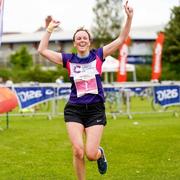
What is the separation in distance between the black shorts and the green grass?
1562 mm

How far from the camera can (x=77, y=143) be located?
7430 mm

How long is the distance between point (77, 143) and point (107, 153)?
434cm

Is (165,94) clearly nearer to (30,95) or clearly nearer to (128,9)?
(30,95)

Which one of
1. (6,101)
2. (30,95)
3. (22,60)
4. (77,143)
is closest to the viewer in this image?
(77,143)

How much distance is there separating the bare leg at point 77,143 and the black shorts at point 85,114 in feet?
0.27

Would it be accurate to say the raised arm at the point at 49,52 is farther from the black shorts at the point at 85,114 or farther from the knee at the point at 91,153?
the knee at the point at 91,153

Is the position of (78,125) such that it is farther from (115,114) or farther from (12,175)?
(115,114)

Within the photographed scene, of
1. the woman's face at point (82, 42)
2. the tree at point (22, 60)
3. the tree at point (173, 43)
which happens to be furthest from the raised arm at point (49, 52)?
the tree at point (22, 60)

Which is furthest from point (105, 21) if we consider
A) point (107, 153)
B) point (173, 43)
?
point (107, 153)

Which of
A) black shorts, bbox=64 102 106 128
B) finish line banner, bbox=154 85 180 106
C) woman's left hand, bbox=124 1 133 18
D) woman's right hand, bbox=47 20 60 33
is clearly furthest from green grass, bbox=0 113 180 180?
finish line banner, bbox=154 85 180 106

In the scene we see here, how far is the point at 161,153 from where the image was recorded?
11508 millimetres

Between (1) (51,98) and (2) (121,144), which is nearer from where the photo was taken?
(2) (121,144)

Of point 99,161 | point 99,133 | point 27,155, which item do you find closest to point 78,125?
point 99,133

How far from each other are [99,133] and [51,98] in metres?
14.2
